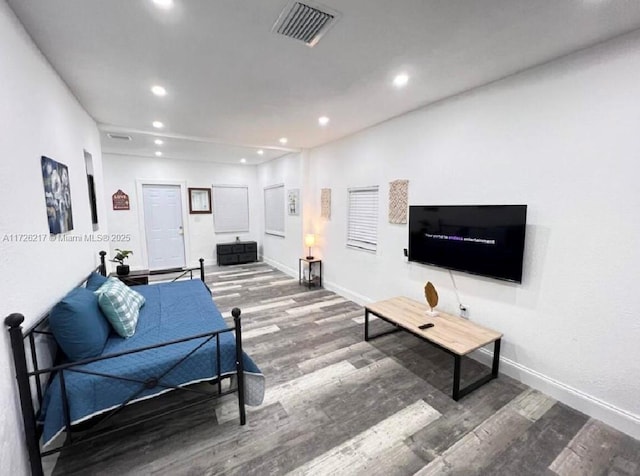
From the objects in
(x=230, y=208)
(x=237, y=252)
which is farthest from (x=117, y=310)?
A: (x=230, y=208)

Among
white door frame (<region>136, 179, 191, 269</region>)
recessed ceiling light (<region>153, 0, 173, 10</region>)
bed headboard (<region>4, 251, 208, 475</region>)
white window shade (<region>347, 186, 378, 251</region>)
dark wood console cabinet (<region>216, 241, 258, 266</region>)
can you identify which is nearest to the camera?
bed headboard (<region>4, 251, 208, 475</region>)

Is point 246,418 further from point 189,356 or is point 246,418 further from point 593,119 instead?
point 593,119

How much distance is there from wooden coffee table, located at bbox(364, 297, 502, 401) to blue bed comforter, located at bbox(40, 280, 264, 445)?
147 cm

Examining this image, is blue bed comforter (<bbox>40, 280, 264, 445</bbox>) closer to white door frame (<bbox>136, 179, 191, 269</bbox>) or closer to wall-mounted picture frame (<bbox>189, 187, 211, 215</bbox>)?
white door frame (<bbox>136, 179, 191, 269</bbox>)

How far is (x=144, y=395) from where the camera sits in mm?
1686

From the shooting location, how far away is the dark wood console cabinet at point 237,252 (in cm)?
707

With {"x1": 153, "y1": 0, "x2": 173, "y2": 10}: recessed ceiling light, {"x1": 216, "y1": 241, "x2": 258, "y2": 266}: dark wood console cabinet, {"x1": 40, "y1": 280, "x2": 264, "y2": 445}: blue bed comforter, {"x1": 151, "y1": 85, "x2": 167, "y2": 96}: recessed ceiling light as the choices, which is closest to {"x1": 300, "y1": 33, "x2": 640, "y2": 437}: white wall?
{"x1": 40, "y1": 280, "x2": 264, "y2": 445}: blue bed comforter

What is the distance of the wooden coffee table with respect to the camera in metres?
2.24

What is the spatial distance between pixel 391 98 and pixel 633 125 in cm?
184

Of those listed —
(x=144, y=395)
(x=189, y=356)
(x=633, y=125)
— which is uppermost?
(x=633, y=125)

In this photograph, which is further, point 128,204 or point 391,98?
point 128,204

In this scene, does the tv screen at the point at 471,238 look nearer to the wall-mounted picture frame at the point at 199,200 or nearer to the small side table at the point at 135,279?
the small side table at the point at 135,279

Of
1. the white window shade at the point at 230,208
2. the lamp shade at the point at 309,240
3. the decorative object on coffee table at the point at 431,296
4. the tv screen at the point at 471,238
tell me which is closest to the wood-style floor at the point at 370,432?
the decorative object on coffee table at the point at 431,296

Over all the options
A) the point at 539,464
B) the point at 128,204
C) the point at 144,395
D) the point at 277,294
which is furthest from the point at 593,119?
the point at 128,204
